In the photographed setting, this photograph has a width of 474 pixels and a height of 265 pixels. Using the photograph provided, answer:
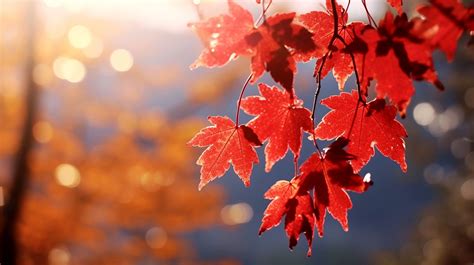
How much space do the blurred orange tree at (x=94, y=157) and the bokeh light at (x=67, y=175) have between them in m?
0.01

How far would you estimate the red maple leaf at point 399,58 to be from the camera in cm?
83

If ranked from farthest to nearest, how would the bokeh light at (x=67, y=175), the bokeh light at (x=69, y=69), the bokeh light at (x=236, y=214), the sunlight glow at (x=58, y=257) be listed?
the bokeh light at (x=236, y=214) → the bokeh light at (x=67, y=175) → the sunlight glow at (x=58, y=257) → the bokeh light at (x=69, y=69)

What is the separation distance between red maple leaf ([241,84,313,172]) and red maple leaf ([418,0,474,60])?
1.02ft

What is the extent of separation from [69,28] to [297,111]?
5.16 meters

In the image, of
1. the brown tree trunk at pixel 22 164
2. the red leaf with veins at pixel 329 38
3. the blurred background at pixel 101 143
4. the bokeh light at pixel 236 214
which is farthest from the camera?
the bokeh light at pixel 236 214

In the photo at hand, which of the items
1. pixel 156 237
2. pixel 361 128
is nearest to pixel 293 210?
pixel 361 128

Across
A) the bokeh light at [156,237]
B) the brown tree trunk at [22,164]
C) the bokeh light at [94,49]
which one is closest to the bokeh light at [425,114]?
the bokeh light at [156,237]

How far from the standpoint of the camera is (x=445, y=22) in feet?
2.68

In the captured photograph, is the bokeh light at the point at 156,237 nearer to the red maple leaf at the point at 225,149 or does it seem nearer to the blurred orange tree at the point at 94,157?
the blurred orange tree at the point at 94,157

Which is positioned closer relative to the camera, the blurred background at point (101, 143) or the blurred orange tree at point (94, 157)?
the blurred background at point (101, 143)

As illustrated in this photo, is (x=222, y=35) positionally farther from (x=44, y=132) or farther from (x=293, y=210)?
(x=44, y=132)

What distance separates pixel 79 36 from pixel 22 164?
207cm

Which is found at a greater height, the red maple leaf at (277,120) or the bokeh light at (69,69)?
the red maple leaf at (277,120)

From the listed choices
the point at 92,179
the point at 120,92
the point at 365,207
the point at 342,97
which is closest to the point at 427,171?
the point at 120,92
